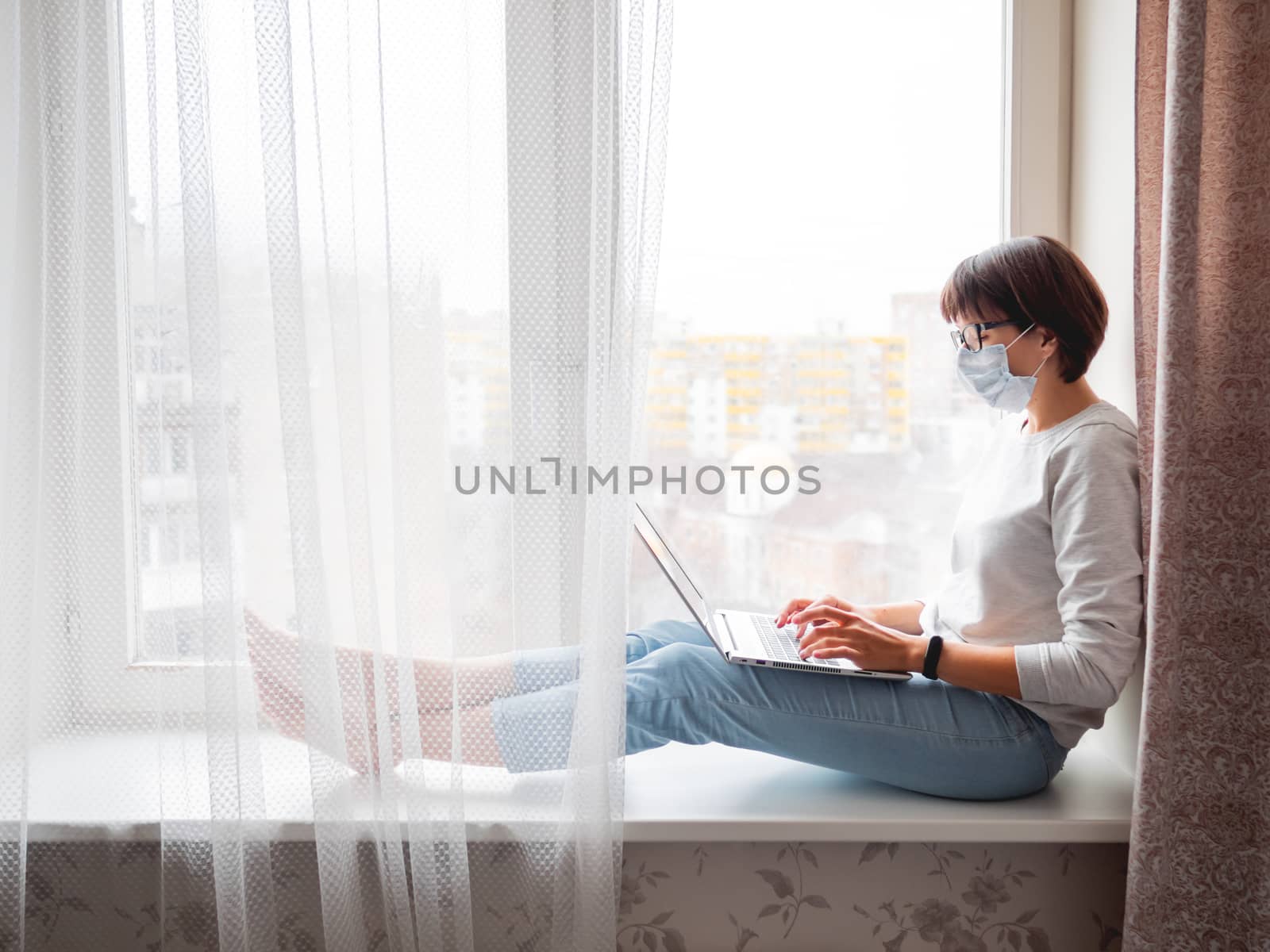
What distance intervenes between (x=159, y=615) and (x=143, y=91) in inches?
24.8

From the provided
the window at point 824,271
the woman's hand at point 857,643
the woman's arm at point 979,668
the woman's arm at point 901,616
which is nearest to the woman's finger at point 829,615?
the woman's hand at point 857,643

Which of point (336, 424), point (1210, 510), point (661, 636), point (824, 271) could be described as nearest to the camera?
point (1210, 510)

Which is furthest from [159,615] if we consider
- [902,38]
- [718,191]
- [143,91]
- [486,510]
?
[902,38]

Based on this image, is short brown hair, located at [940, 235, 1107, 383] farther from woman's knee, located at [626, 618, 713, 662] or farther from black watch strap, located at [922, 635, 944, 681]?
woman's knee, located at [626, 618, 713, 662]

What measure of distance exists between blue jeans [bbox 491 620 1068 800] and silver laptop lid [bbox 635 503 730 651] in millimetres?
43

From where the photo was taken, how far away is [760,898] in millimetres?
1138

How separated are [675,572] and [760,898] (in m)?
0.42

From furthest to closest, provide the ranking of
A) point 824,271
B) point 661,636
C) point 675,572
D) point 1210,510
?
1. point 824,271
2. point 661,636
3. point 675,572
4. point 1210,510

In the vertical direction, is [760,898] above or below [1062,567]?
below

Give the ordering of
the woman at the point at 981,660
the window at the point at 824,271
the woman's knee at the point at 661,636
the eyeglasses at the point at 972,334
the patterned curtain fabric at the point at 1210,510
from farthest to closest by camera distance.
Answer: the window at the point at 824,271
the woman's knee at the point at 661,636
the eyeglasses at the point at 972,334
the woman at the point at 981,660
the patterned curtain fabric at the point at 1210,510

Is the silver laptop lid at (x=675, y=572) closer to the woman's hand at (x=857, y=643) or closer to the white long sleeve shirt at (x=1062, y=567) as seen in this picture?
the woman's hand at (x=857, y=643)

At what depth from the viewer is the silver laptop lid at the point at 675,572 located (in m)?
1.15

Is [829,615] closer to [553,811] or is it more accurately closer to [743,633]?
[743,633]

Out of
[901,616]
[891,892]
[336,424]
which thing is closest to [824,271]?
[901,616]
